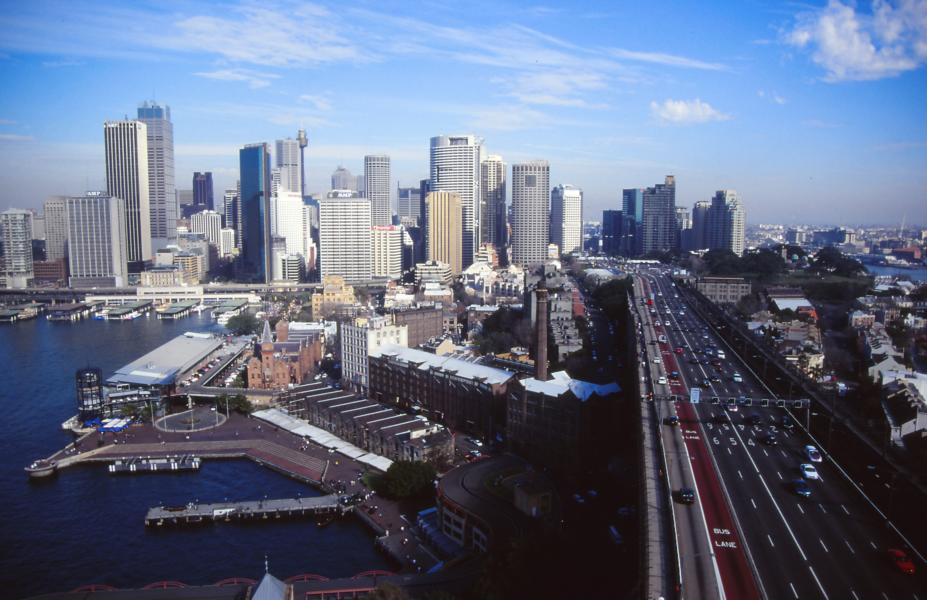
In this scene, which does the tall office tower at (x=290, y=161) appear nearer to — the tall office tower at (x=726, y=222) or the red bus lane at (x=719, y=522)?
the tall office tower at (x=726, y=222)

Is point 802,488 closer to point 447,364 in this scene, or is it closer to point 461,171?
point 447,364

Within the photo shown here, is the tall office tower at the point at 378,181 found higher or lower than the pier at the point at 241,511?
higher

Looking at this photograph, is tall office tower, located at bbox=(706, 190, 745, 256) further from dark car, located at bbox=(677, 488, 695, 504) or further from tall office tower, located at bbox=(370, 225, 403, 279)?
dark car, located at bbox=(677, 488, 695, 504)

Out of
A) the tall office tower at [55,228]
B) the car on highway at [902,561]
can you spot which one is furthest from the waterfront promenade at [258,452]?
the tall office tower at [55,228]

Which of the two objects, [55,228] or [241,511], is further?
[55,228]

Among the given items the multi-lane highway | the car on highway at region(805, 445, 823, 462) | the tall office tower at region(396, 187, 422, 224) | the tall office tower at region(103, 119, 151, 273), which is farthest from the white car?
the tall office tower at region(396, 187, 422, 224)

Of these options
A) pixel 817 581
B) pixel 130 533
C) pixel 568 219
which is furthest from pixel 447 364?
pixel 568 219
